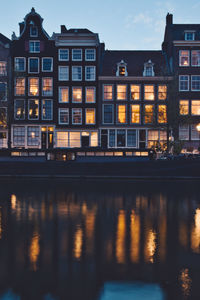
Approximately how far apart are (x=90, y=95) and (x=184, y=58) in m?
13.8

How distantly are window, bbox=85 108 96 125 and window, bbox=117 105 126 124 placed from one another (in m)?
3.44

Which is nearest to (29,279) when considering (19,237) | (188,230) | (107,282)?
(107,282)

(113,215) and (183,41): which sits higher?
(183,41)

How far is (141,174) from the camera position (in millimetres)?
32094

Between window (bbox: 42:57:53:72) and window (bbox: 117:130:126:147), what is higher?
window (bbox: 42:57:53:72)

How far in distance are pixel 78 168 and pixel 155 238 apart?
2222cm

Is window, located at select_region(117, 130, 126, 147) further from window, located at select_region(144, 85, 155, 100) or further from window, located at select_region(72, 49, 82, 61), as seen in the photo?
window, located at select_region(72, 49, 82, 61)

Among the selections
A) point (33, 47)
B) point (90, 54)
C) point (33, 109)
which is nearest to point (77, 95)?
point (90, 54)

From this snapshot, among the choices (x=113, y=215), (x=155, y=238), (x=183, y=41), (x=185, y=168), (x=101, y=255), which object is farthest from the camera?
(x=183, y=41)

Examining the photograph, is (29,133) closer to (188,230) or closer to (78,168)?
(78,168)

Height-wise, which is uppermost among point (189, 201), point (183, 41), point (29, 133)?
point (183, 41)

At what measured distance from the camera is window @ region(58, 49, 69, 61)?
1993 inches

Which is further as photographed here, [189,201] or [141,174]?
[141,174]

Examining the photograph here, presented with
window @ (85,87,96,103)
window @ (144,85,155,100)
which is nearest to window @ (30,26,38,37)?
window @ (85,87,96,103)
